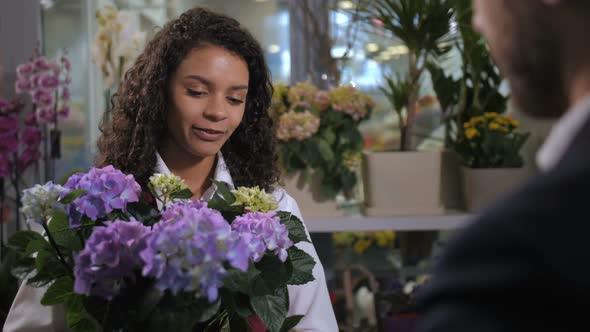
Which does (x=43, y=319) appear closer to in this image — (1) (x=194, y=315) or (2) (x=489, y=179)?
(1) (x=194, y=315)

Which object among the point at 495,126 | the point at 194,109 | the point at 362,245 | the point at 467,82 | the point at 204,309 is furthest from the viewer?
the point at 362,245

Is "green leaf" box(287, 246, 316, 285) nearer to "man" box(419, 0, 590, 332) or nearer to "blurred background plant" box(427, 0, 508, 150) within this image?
"man" box(419, 0, 590, 332)

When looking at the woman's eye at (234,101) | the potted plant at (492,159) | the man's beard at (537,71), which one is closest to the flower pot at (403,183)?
the potted plant at (492,159)

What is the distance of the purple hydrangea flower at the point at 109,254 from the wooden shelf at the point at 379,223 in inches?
57.6

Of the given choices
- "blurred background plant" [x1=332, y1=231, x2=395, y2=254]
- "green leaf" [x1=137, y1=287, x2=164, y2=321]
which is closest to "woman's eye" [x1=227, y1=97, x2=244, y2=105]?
"green leaf" [x1=137, y1=287, x2=164, y2=321]

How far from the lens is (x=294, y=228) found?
3.49ft

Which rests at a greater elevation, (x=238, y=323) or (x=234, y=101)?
(x=234, y=101)

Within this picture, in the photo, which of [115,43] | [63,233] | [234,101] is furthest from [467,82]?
[63,233]

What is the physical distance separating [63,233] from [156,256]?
240 millimetres

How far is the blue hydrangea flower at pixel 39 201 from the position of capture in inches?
33.1

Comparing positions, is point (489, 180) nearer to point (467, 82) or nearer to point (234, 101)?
point (467, 82)

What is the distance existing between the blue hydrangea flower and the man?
0.53m

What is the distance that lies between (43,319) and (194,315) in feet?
1.57

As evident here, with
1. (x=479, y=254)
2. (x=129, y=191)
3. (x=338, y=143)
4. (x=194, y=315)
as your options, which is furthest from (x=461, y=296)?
(x=338, y=143)
